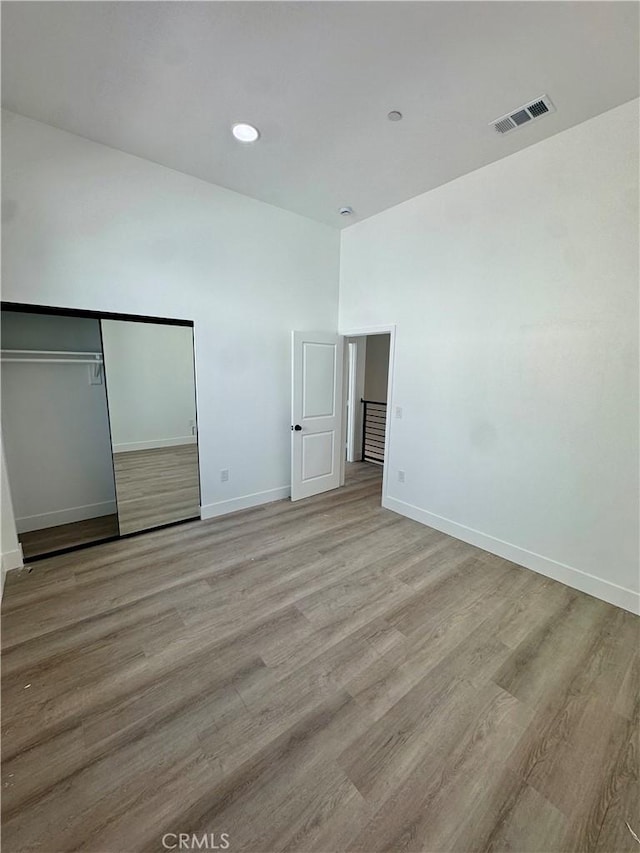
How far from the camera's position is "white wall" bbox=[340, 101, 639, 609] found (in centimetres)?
229

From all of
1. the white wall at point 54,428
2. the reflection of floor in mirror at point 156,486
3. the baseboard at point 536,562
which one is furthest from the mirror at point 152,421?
the baseboard at point 536,562

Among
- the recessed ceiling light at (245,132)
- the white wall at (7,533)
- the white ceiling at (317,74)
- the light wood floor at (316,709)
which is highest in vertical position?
the white ceiling at (317,74)

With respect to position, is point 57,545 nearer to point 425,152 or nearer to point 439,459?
point 439,459

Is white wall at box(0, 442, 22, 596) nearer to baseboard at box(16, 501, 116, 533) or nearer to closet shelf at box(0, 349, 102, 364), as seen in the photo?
baseboard at box(16, 501, 116, 533)

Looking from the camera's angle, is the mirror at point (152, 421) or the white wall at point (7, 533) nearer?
the white wall at point (7, 533)

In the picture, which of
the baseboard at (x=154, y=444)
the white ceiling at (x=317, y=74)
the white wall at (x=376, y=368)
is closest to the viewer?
the white ceiling at (x=317, y=74)

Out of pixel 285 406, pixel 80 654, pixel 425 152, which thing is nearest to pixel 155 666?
pixel 80 654

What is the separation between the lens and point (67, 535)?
125 inches

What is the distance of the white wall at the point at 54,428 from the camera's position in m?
2.95

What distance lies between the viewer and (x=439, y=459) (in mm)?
3408

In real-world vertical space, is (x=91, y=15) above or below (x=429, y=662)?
above

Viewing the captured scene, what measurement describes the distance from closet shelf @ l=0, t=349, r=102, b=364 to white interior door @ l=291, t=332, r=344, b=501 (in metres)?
1.99

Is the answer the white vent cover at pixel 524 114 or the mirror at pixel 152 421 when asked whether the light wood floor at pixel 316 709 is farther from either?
the white vent cover at pixel 524 114

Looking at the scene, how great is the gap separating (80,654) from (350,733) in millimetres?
1538
